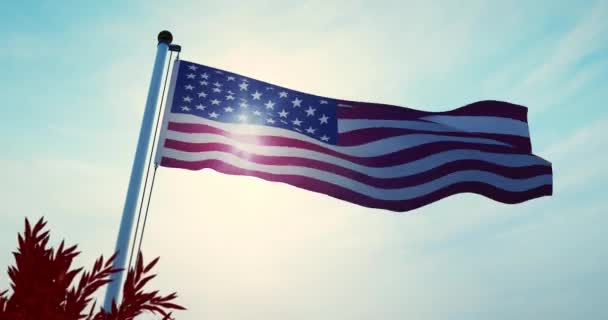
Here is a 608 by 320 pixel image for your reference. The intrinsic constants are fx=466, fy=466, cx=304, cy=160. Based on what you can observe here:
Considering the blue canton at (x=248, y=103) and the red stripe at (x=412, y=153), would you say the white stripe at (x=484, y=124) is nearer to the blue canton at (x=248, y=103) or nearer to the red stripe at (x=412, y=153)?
the red stripe at (x=412, y=153)

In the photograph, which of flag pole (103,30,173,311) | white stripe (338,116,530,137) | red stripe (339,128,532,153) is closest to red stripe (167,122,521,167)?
red stripe (339,128,532,153)

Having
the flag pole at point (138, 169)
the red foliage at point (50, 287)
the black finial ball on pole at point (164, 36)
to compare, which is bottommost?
the red foliage at point (50, 287)

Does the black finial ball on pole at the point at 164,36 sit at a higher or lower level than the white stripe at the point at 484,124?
lower

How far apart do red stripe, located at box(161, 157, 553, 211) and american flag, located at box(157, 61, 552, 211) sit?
0.02m

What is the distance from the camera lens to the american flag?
8586 mm

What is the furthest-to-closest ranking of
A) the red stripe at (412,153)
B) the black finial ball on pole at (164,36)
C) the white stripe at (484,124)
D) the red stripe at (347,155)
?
the white stripe at (484,124) < the red stripe at (412,153) < the red stripe at (347,155) < the black finial ball on pole at (164,36)

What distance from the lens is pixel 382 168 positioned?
31.2ft

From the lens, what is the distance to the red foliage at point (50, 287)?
1532 millimetres

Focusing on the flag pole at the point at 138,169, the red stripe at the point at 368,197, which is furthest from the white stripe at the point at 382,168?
the flag pole at the point at 138,169

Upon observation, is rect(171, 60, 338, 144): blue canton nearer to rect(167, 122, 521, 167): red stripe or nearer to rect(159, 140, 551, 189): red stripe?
rect(167, 122, 521, 167): red stripe

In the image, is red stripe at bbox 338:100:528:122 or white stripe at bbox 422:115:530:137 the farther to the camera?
white stripe at bbox 422:115:530:137

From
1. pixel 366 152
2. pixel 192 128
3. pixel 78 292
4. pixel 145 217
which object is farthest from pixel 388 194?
pixel 78 292

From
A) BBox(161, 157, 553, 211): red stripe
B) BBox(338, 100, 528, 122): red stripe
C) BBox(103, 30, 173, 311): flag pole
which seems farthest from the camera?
BBox(338, 100, 528, 122): red stripe

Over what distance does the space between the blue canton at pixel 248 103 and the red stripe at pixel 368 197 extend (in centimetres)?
104
